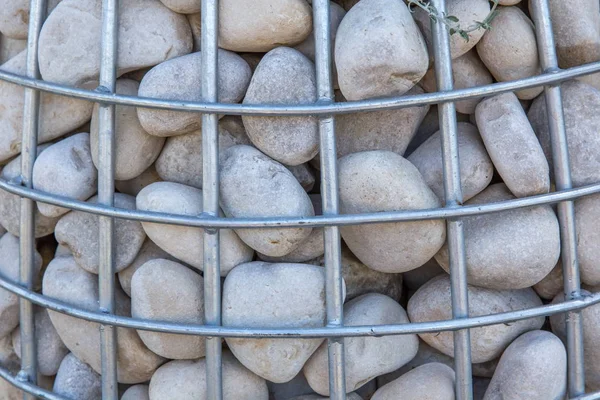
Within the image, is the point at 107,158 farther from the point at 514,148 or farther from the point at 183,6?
the point at 514,148

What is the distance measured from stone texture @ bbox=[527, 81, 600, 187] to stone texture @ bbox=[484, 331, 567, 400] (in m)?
0.27

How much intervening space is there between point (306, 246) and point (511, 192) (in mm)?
353

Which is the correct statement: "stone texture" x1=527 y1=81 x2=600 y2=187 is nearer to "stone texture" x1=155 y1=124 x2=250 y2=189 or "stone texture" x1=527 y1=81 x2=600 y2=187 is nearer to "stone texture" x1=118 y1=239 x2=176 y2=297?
"stone texture" x1=155 y1=124 x2=250 y2=189

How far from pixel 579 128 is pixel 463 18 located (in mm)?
270

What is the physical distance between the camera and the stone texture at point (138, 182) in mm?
1226

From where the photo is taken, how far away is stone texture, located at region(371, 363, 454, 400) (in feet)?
3.58

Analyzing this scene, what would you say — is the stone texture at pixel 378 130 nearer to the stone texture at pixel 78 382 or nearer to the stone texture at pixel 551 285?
the stone texture at pixel 551 285

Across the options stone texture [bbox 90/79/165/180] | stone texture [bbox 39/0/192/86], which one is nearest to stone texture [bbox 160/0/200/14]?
stone texture [bbox 39/0/192/86]

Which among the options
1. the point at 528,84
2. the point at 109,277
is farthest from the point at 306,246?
the point at 528,84

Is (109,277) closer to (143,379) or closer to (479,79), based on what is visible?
(143,379)

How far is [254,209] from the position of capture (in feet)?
3.52

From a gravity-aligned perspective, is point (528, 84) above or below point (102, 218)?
above

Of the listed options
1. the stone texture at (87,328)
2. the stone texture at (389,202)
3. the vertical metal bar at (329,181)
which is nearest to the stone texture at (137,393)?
the stone texture at (87,328)

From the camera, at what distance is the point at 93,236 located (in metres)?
1.18
